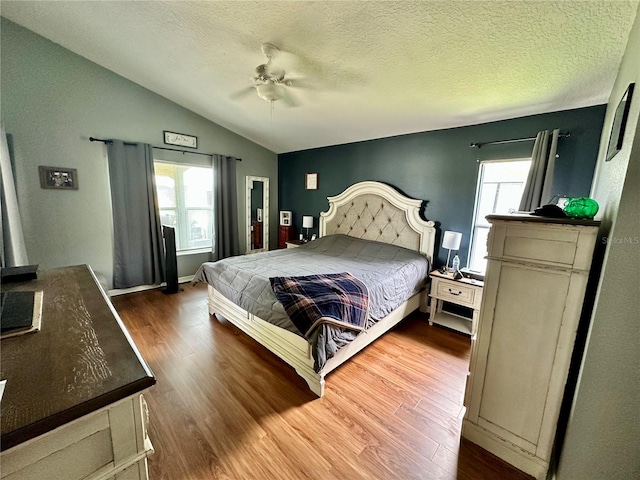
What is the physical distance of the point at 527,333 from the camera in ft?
4.32

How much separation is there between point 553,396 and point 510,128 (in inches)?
99.1

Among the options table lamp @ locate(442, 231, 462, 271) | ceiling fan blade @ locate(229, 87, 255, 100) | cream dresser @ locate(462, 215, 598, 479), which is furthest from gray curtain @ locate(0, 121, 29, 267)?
table lamp @ locate(442, 231, 462, 271)

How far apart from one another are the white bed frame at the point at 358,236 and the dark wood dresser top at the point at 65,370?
1.32 metres

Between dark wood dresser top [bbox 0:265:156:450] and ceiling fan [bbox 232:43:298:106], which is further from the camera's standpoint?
ceiling fan [bbox 232:43:298:106]

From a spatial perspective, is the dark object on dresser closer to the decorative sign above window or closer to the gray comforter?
the gray comforter

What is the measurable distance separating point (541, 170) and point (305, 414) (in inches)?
113

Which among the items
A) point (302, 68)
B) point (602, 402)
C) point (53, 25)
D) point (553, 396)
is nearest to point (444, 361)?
point (553, 396)

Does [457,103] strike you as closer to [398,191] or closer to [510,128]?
[510,128]

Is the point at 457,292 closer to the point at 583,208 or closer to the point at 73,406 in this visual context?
the point at 583,208

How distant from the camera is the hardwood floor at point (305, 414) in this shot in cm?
137

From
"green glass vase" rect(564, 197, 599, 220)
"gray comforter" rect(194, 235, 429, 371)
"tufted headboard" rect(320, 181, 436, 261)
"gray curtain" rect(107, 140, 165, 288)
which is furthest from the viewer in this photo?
"gray curtain" rect(107, 140, 165, 288)

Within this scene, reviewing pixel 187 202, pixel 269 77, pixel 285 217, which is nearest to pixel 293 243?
pixel 285 217

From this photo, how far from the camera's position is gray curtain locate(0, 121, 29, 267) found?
8.29 feet

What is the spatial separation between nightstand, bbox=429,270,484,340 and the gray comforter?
8.9 inches
